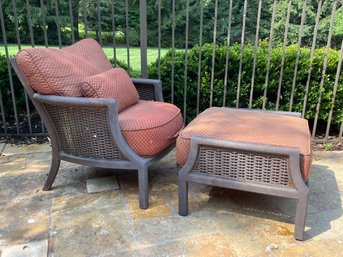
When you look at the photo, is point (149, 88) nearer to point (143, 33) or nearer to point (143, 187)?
point (143, 33)

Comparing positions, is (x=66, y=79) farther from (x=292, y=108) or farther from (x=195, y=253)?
(x=292, y=108)

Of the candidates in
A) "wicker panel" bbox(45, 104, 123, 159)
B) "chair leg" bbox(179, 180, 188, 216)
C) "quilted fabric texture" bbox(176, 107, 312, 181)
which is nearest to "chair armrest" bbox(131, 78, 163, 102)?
"quilted fabric texture" bbox(176, 107, 312, 181)

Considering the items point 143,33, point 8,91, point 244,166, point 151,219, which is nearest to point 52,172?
point 151,219

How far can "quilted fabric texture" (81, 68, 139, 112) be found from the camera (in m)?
2.06

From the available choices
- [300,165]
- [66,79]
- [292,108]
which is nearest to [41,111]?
[66,79]

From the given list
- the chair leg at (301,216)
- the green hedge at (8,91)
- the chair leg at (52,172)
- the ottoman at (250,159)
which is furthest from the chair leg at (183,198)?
the green hedge at (8,91)

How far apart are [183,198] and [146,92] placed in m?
1.12

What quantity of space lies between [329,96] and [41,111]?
2595 millimetres

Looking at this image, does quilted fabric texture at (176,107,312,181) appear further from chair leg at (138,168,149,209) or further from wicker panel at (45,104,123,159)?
wicker panel at (45,104,123,159)

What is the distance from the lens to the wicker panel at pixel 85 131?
1938mm

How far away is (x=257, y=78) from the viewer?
3.26 metres

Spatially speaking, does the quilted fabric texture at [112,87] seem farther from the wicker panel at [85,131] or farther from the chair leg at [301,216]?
the chair leg at [301,216]

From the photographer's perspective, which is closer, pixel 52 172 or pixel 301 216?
pixel 301 216

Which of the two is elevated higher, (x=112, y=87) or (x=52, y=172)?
(x=112, y=87)
